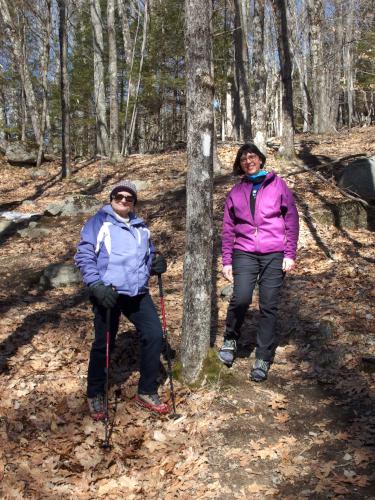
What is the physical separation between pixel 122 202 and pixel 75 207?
9884 millimetres

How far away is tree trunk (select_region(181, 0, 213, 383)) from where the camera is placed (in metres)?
4.57

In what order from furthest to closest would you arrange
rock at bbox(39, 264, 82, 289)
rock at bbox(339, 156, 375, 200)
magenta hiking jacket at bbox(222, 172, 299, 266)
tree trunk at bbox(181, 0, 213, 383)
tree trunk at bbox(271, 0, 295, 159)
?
tree trunk at bbox(271, 0, 295, 159)
rock at bbox(339, 156, 375, 200)
rock at bbox(39, 264, 82, 289)
magenta hiking jacket at bbox(222, 172, 299, 266)
tree trunk at bbox(181, 0, 213, 383)

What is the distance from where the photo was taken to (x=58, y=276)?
8992 mm

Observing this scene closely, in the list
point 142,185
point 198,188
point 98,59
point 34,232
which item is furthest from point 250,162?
point 98,59

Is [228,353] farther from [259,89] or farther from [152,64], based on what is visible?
[152,64]

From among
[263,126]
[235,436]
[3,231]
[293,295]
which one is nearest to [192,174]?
[235,436]

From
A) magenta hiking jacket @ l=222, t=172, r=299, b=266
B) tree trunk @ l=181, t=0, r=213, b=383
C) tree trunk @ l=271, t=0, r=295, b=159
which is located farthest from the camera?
tree trunk @ l=271, t=0, r=295, b=159

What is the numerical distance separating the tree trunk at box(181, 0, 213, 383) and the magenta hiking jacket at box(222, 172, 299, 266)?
36 centimetres

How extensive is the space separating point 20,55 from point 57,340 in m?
18.9

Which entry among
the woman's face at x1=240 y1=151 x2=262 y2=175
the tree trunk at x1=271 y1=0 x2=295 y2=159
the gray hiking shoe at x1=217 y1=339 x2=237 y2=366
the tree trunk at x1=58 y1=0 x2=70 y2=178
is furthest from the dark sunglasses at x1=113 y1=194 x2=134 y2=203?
the tree trunk at x1=58 y1=0 x2=70 y2=178

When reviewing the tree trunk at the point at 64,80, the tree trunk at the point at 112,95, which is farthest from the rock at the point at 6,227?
the tree trunk at the point at 112,95

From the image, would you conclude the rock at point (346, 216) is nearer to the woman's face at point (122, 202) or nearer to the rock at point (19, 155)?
the woman's face at point (122, 202)

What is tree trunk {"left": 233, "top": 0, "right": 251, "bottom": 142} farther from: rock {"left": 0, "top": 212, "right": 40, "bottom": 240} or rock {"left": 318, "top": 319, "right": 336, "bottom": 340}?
→ rock {"left": 318, "top": 319, "right": 336, "bottom": 340}

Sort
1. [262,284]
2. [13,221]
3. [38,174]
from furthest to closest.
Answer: [38,174]
[13,221]
[262,284]
